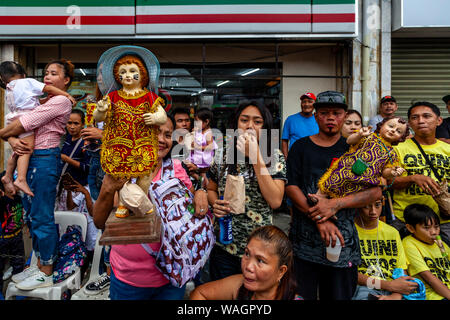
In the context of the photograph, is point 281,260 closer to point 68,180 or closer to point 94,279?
point 94,279

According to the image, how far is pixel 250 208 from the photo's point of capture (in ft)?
7.14

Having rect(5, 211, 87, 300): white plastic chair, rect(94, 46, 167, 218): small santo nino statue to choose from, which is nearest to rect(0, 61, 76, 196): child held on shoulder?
rect(5, 211, 87, 300): white plastic chair

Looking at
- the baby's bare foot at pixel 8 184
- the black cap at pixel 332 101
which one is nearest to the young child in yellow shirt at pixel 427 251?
the black cap at pixel 332 101

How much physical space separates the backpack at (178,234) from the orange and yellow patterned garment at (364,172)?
881mm

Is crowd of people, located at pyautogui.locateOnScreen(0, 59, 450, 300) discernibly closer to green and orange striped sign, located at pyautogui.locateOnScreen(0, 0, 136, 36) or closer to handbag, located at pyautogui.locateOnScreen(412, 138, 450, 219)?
handbag, located at pyautogui.locateOnScreen(412, 138, 450, 219)

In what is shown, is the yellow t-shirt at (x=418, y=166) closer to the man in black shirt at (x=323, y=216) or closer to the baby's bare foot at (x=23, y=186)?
the man in black shirt at (x=323, y=216)

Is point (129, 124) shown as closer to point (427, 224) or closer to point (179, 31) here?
point (427, 224)

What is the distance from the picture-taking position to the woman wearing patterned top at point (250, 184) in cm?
208

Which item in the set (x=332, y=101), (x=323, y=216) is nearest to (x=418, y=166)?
(x=332, y=101)

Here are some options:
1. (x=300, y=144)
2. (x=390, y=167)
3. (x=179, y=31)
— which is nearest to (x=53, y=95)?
(x=300, y=144)

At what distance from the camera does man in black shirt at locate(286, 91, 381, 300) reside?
2.19m

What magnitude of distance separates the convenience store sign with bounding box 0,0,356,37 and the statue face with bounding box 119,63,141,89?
3987 millimetres

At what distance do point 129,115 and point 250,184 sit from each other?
89 centimetres
